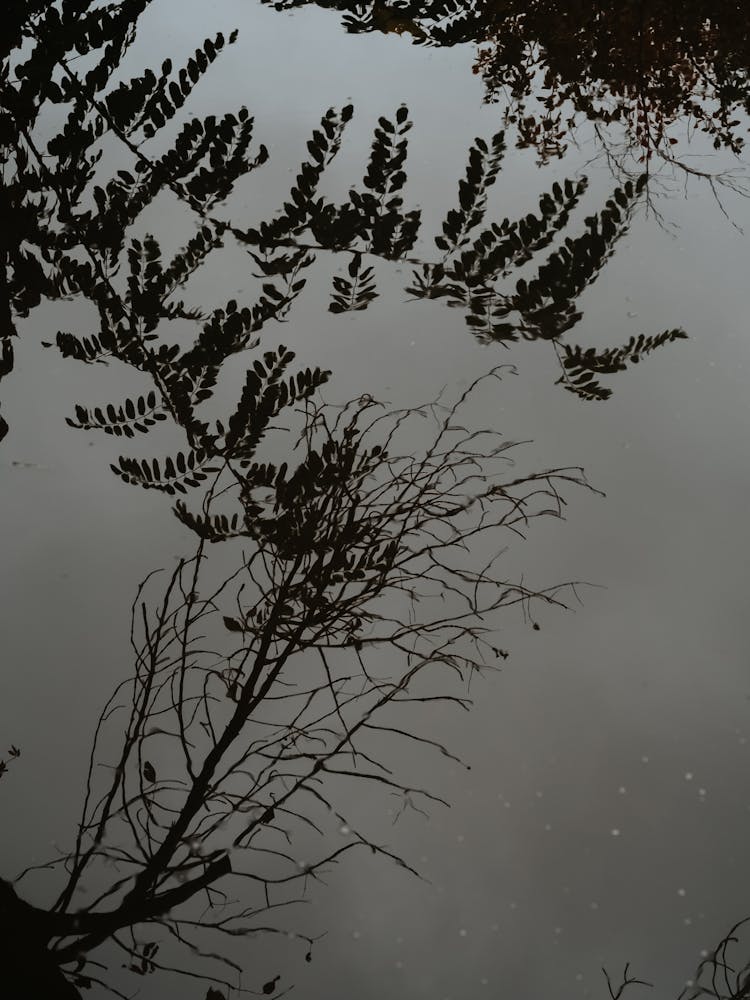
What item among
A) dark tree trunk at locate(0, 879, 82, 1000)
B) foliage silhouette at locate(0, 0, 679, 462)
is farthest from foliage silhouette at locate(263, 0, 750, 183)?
dark tree trunk at locate(0, 879, 82, 1000)

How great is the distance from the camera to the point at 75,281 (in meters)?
2.22

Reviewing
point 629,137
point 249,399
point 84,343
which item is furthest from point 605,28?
point 84,343

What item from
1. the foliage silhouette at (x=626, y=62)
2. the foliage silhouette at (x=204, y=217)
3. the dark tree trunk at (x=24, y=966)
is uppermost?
the foliage silhouette at (x=626, y=62)

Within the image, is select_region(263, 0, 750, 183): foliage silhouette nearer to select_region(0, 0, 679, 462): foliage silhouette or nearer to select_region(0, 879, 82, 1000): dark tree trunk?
select_region(0, 0, 679, 462): foliage silhouette

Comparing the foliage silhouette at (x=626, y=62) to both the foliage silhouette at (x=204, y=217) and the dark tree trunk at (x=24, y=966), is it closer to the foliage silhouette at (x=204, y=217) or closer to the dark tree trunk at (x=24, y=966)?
the foliage silhouette at (x=204, y=217)

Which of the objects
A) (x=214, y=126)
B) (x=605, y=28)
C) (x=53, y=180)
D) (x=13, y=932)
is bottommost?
(x=13, y=932)

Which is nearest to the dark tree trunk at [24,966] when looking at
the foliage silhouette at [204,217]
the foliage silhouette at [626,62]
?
the foliage silhouette at [204,217]

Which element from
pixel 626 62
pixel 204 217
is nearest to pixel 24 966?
pixel 204 217

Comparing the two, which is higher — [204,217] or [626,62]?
[626,62]

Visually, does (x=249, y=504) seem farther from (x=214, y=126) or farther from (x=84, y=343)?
(x=214, y=126)

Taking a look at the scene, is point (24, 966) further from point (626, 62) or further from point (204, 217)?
point (626, 62)

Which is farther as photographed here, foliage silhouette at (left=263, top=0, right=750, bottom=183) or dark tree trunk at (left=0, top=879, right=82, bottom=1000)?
foliage silhouette at (left=263, top=0, right=750, bottom=183)

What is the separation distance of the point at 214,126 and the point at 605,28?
233cm

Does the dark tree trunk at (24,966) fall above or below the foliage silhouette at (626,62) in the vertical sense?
below
